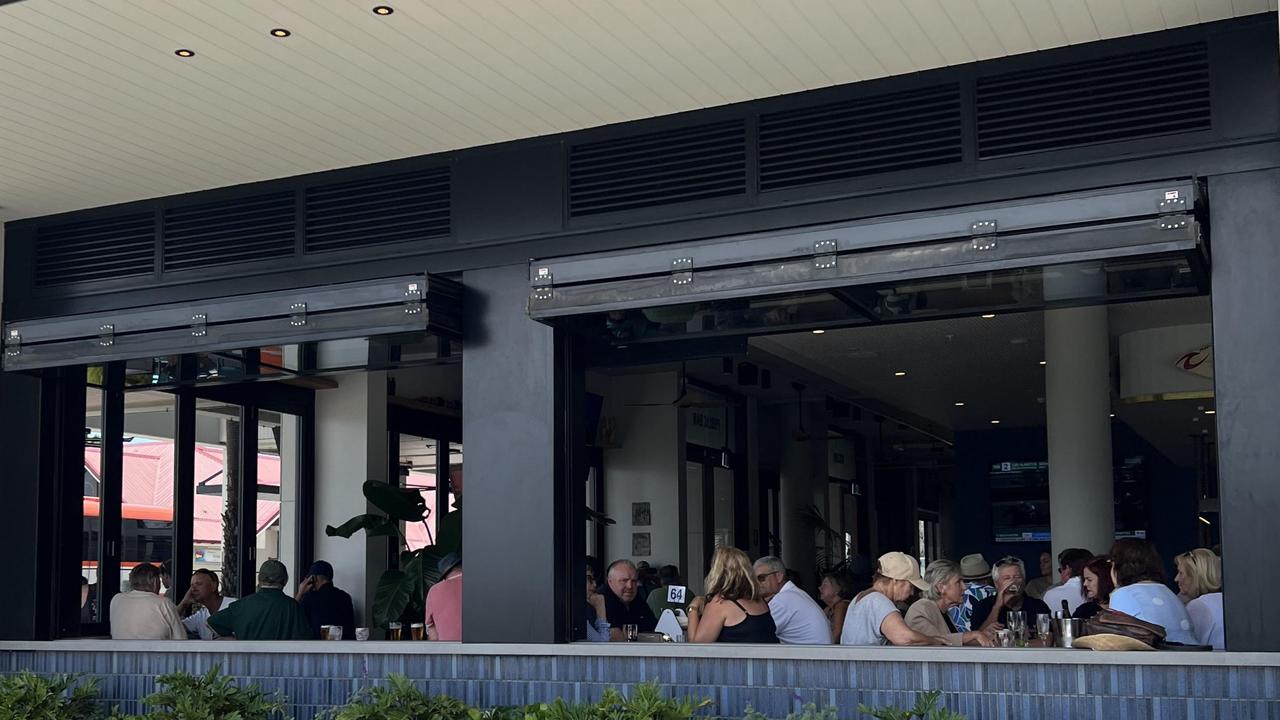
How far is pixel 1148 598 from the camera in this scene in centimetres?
546

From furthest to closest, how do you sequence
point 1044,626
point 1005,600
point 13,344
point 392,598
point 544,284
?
point 392,598 → point 1005,600 → point 13,344 → point 1044,626 → point 544,284

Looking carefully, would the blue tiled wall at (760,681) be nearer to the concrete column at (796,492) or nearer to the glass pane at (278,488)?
the glass pane at (278,488)

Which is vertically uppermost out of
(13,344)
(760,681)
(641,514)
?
(13,344)

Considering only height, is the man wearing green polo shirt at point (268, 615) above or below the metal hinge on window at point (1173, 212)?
below

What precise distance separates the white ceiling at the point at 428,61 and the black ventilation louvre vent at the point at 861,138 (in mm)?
123

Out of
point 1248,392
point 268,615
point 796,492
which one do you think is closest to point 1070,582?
point 1248,392

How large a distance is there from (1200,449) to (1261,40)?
1266 cm

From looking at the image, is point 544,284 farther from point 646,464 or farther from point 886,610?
point 646,464

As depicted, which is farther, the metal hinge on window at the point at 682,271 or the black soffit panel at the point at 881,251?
the metal hinge on window at the point at 682,271

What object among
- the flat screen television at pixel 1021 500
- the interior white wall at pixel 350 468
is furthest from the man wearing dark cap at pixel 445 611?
the flat screen television at pixel 1021 500

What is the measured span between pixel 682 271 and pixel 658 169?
49cm

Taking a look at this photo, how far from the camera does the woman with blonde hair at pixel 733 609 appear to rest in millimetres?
5668

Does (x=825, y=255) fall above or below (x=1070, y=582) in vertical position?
above

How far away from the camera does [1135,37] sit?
4516mm
